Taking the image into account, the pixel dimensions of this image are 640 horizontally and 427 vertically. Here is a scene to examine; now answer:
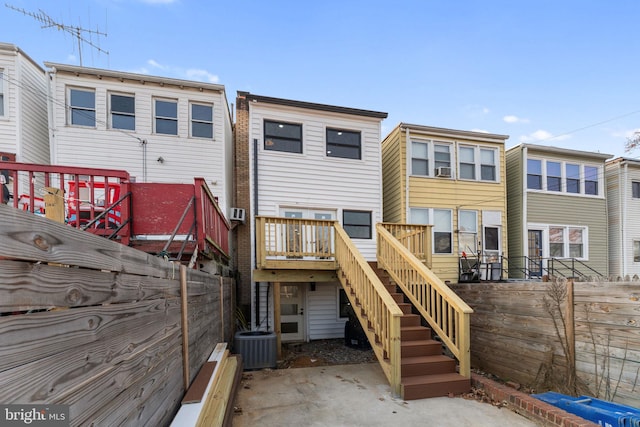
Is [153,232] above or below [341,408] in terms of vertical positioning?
above

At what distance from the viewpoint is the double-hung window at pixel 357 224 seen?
8.82 m

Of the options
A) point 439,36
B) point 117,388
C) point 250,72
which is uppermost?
point 439,36

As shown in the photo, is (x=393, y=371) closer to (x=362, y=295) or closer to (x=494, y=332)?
(x=362, y=295)

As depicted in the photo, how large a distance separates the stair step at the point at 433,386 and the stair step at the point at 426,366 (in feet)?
0.25

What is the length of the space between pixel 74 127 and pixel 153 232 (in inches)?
230

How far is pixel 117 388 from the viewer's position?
1413mm

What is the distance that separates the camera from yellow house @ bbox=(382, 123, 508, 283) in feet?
31.9

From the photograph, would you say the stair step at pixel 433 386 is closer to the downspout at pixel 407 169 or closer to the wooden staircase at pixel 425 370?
the wooden staircase at pixel 425 370

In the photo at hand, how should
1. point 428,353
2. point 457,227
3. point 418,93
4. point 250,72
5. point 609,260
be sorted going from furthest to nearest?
point 418,93
point 609,260
point 250,72
point 457,227
point 428,353

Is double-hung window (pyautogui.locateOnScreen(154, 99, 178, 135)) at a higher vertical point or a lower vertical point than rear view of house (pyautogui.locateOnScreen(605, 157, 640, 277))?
higher

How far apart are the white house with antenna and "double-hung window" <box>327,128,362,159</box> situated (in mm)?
3155

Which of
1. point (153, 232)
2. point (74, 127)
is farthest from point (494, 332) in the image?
point (74, 127)

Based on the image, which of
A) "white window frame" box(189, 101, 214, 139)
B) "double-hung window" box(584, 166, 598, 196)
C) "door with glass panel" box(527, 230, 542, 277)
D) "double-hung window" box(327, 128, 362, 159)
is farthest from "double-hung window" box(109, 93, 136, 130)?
"double-hung window" box(584, 166, 598, 196)

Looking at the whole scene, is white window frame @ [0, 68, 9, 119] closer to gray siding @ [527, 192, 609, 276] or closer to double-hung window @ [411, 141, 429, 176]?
double-hung window @ [411, 141, 429, 176]
